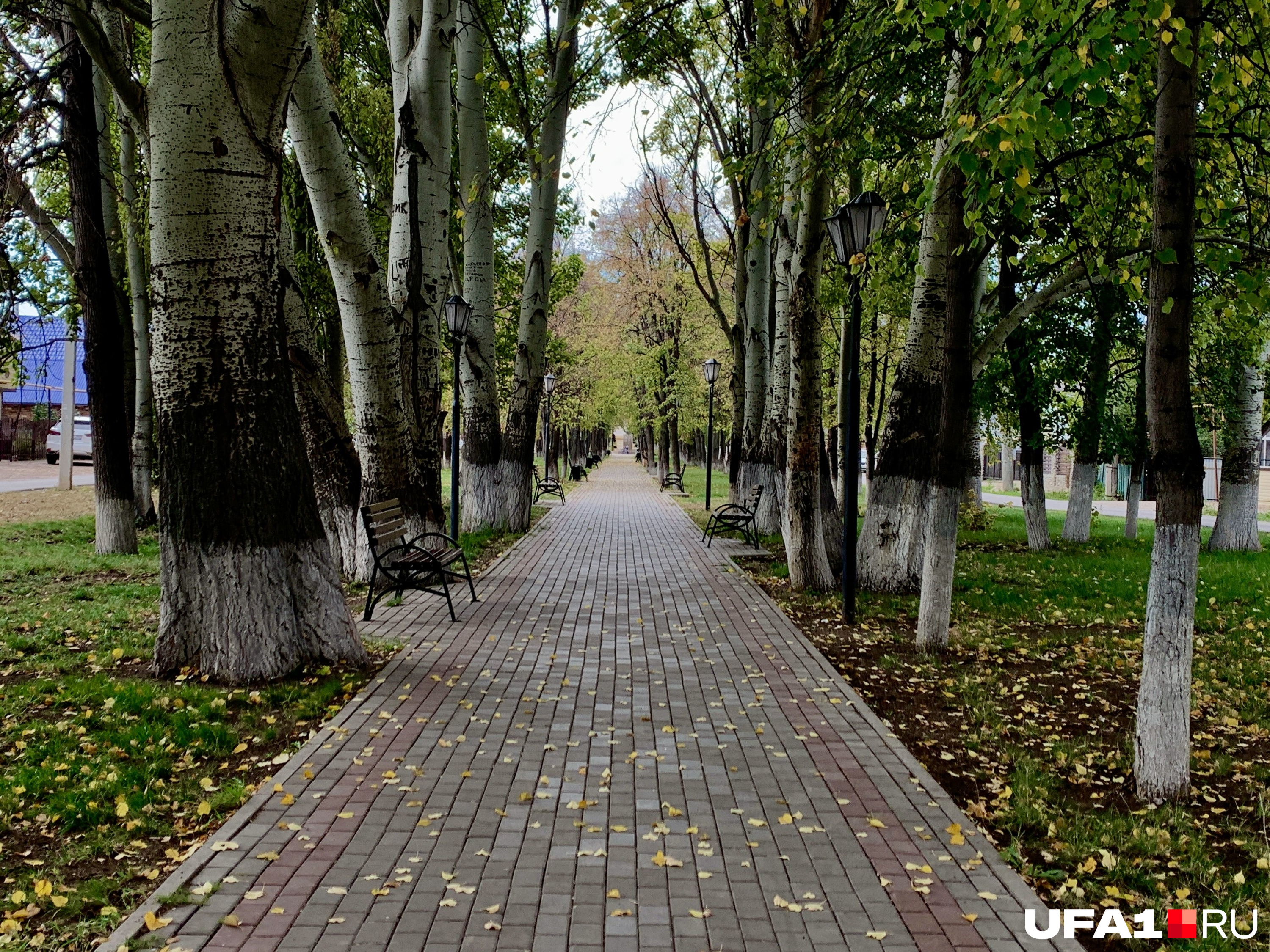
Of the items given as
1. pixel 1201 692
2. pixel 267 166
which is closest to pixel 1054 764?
pixel 1201 692

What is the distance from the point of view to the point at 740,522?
614 inches

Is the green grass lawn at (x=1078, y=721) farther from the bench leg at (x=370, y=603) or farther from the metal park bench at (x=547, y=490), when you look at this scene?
the metal park bench at (x=547, y=490)

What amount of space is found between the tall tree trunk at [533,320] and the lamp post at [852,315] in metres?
7.79

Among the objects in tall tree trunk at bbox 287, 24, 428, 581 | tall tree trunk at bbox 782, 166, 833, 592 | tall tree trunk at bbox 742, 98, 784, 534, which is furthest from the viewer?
tall tree trunk at bbox 742, 98, 784, 534

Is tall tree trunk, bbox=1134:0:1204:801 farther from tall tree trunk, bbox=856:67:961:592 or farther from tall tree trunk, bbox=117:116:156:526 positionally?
tall tree trunk, bbox=117:116:156:526

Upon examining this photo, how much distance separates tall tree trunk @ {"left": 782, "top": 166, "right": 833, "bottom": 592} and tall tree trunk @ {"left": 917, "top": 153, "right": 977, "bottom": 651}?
2.31 meters

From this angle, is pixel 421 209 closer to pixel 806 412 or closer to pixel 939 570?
pixel 806 412

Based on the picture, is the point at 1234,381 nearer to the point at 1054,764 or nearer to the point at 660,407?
the point at 1054,764

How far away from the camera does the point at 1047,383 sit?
47.7 feet

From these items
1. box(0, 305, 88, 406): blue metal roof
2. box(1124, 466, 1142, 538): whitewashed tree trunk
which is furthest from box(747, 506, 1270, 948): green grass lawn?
box(0, 305, 88, 406): blue metal roof

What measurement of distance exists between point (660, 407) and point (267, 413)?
93.0ft

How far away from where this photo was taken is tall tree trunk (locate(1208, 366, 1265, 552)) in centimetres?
1398

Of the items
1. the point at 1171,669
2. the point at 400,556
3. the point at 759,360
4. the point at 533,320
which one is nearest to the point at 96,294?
the point at 400,556

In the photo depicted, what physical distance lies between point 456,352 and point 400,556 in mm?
5464
